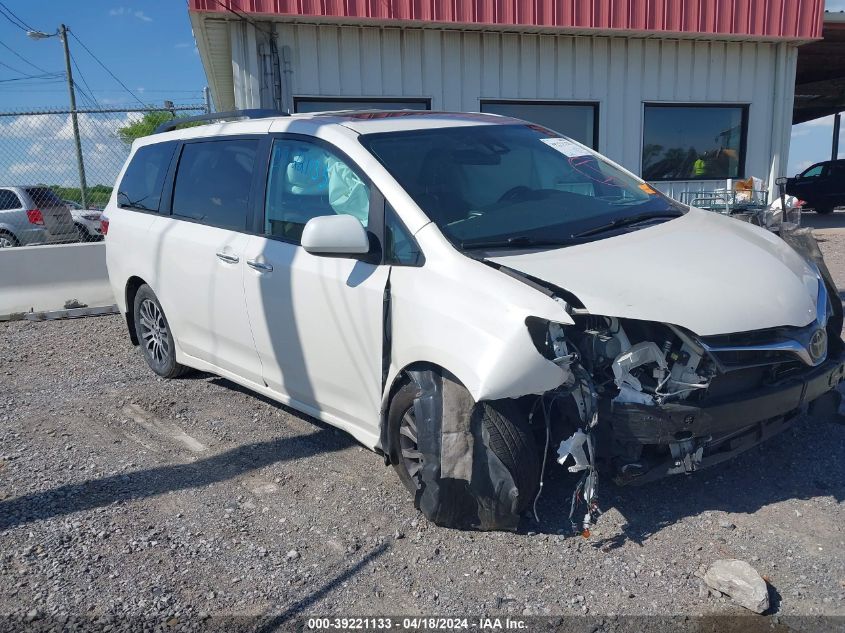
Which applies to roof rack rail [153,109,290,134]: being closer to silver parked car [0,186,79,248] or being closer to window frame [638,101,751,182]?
window frame [638,101,751,182]

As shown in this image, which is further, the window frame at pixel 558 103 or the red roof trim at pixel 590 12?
the window frame at pixel 558 103

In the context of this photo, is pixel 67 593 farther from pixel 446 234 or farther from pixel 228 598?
pixel 446 234

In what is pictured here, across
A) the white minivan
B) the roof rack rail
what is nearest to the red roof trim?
the roof rack rail

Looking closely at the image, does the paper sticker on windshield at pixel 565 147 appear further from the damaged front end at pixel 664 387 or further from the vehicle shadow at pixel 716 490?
the vehicle shadow at pixel 716 490

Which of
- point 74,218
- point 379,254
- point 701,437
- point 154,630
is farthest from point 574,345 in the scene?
point 74,218

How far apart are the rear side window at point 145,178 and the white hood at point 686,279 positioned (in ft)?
10.2

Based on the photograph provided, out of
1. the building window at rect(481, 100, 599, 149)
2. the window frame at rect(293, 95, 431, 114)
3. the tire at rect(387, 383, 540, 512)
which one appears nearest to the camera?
the tire at rect(387, 383, 540, 512)

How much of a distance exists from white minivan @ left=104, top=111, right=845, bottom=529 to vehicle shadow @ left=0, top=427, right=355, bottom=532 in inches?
14.4

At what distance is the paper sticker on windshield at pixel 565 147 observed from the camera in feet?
14.2

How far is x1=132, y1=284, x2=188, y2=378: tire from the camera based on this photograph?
17.5 feet

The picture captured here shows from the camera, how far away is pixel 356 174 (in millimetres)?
3658

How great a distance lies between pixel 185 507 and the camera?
11.9 ft

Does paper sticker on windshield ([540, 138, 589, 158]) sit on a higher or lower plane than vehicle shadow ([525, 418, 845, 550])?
higher

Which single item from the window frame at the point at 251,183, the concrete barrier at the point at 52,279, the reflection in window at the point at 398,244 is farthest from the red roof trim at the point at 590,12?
the reflection in window at the point at 398,244
